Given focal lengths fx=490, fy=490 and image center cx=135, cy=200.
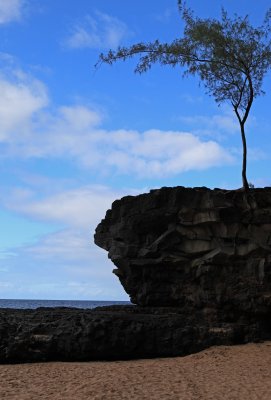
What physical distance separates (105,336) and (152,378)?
3584mm

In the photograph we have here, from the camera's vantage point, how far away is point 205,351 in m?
17.7

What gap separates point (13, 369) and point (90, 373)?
2585 millimetres

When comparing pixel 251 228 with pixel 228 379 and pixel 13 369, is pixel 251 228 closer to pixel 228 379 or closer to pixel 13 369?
pixel 228 379

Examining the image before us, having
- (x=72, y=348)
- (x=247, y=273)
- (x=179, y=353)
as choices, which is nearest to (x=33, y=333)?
(x=72, y=348)

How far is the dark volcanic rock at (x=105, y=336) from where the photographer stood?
1683 centimetres

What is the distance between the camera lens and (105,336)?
17.3 metres

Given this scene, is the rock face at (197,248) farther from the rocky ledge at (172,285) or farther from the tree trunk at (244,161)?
the tree trunk at (244,161)

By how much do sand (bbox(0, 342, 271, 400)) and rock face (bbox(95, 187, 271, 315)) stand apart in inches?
118

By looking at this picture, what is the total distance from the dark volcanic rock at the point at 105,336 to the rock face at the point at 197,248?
164 cm

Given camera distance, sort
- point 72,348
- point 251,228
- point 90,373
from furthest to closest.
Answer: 1. point 251,228
2. point 72,348
3. point 90,373

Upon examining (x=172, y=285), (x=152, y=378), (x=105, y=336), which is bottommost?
(x=152, y=378)

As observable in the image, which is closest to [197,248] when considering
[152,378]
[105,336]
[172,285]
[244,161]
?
[172,285]

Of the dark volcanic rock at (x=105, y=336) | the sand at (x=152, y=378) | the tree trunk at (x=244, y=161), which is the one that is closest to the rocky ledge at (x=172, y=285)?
the dark volcanic rock at (x=105, y=336)

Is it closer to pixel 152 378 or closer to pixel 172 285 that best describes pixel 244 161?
pixel 172 285
